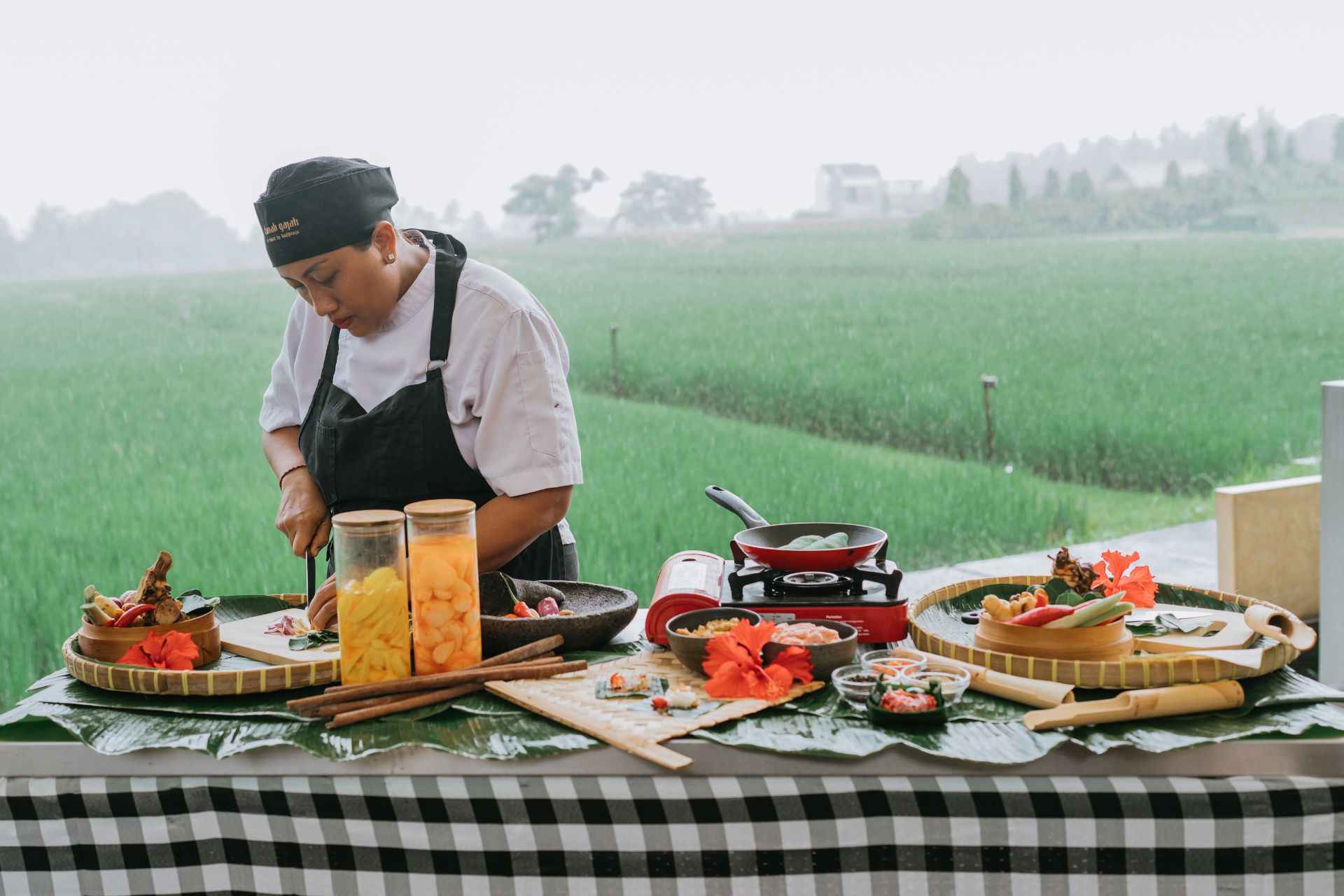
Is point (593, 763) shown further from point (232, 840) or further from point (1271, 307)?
point (1271, 307)

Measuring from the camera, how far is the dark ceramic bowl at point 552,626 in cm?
179

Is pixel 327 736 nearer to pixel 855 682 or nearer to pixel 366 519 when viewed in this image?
pixel 366 519

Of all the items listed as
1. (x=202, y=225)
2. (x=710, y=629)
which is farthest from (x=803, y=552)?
(x=202, y=225)

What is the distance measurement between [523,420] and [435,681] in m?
0.55

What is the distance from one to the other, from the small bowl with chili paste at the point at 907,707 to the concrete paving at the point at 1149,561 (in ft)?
11.9

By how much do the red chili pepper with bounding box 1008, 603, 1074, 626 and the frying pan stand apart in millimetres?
268

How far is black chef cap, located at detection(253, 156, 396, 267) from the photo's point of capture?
6.09ft

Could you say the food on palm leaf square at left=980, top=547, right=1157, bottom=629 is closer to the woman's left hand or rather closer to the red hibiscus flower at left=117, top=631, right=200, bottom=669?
the woman's left hand

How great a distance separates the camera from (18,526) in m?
5.41

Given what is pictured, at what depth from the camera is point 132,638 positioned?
174cm

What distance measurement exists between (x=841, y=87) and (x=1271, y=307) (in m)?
4.50

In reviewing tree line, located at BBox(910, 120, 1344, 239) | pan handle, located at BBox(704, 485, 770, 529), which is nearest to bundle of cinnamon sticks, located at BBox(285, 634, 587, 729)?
pan handle, located at BBox(704, 485, 770, 529)

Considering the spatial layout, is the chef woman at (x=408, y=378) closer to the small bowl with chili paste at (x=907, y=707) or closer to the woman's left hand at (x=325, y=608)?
the woman's left hand at (x=325, y=608)

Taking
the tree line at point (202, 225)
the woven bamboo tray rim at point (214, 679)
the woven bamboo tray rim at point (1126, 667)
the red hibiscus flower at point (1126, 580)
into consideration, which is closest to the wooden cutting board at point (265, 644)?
the woven bamboo tray rim at point (214, 679)
